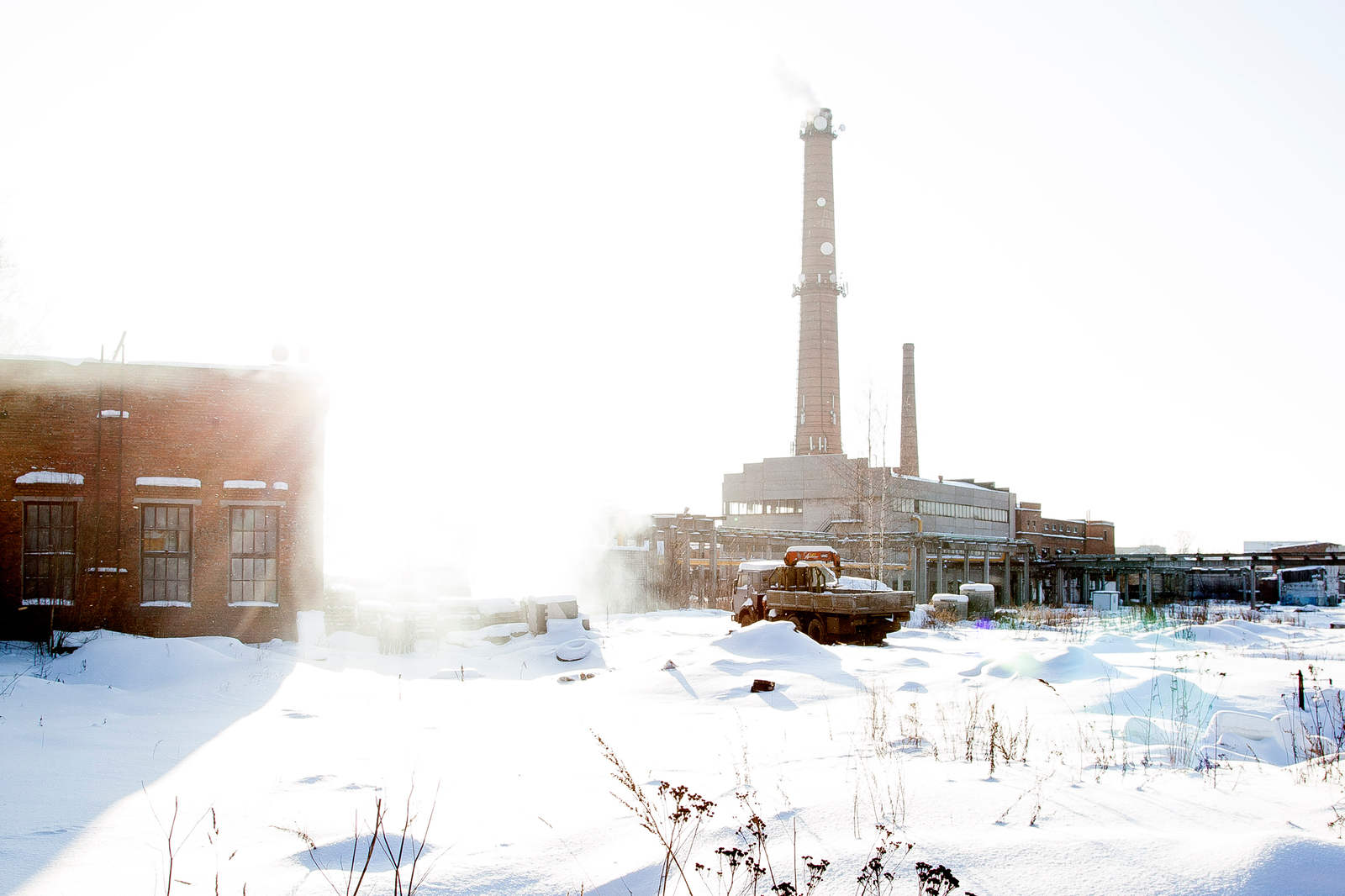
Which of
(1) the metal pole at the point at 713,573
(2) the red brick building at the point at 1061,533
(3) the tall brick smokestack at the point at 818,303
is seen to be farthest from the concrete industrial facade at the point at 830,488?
(2) the red brick building at the point at 1061,533

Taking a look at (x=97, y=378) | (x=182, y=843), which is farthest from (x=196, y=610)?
(x=182, y=843)

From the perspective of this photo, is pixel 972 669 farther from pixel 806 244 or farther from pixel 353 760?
pixel 806 244

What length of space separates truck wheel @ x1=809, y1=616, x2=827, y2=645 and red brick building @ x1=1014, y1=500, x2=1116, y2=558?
45240 millimetres

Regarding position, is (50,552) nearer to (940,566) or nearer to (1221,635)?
(1221,635)

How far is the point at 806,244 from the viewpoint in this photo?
142 ft

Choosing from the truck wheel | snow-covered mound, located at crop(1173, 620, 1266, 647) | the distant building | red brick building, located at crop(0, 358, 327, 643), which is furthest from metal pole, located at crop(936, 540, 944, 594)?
red brick building, located at crop(0, 358, 327, 643)

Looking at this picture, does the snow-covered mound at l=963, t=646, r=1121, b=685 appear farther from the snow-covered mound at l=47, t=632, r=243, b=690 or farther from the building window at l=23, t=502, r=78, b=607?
the building window at l=23, t=502, r=78, b=607

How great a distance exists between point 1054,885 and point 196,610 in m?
15.9

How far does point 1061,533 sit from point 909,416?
938 inches

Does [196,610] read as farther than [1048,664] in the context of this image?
Yes

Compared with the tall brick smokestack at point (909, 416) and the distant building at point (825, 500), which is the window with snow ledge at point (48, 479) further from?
the tall brick smokestack at point (909, 416)

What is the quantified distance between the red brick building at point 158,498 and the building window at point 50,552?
0.8 inches

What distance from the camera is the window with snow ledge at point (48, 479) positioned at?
14.7m

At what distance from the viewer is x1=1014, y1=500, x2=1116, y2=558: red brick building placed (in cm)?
6128
